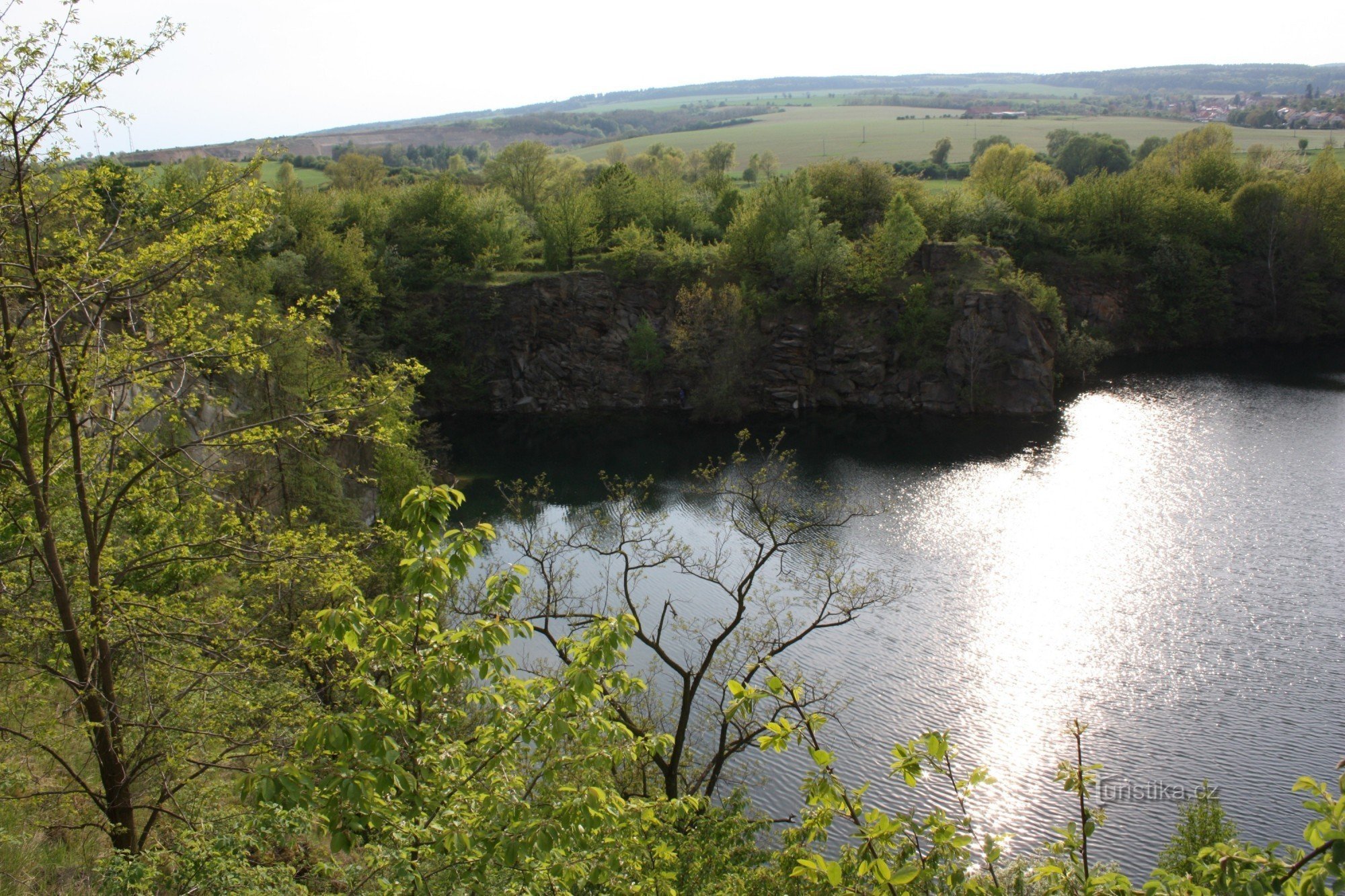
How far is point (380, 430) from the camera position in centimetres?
915

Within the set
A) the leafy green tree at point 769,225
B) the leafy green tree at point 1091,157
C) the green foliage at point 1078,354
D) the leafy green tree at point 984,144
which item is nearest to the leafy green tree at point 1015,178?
the green foliage at point 1078,354

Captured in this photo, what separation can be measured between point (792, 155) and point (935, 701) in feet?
353

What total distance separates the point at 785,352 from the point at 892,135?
98.0 m

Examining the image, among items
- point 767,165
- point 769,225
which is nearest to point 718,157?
point 767,165

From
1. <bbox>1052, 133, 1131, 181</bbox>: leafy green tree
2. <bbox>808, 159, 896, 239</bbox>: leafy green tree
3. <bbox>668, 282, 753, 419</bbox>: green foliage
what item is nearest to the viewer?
<bbox>668, 282, 753, 419</bbox>: green foliage

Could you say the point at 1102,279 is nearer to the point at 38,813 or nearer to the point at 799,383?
the point at 799,383

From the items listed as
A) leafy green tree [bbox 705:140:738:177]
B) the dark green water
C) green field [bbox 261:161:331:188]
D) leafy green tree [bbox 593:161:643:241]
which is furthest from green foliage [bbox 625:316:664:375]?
leafy green tree [bbox 705:140:738:177]

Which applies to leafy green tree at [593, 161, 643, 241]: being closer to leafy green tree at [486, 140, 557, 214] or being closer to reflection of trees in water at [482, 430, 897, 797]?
leafy green tree at [486, 140, 557, 214]

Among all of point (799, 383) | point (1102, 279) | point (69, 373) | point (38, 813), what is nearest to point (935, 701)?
point (38, 813)

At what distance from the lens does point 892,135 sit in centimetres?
13338

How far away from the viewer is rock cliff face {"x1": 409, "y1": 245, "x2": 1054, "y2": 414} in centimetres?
4503

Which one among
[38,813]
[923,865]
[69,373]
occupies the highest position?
[69,373]

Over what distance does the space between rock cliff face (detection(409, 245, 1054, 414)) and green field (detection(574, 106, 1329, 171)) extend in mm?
62406

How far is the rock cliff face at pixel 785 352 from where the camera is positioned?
1773 inches
